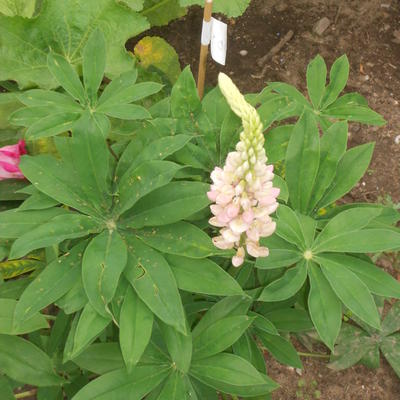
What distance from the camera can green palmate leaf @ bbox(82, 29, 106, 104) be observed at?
160 centimetres

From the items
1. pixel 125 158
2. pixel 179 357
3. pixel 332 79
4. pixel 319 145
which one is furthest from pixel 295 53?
pixel 179 357

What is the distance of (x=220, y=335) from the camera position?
4.82 ft

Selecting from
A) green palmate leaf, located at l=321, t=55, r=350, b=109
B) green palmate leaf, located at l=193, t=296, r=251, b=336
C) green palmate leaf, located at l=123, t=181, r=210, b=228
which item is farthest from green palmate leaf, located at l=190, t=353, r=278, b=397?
green palmate leaf, located at l=321, t=55, r=350, b=109

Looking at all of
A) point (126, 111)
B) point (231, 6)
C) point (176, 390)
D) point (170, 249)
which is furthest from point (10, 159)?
point (231, 6)

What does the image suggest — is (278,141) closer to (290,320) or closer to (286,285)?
(286,285)

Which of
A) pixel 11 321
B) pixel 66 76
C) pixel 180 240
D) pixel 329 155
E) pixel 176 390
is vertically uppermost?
pixel 66 76

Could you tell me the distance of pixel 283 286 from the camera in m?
1.46

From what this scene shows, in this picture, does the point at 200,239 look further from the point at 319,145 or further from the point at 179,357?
the point at 319,145

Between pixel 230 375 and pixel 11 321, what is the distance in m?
0.62

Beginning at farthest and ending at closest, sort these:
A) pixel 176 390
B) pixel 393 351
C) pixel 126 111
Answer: pixel 393 351
pixel 126 111
pixel 176 390

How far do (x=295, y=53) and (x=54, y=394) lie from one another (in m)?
2.14

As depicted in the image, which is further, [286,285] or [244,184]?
[286,285]

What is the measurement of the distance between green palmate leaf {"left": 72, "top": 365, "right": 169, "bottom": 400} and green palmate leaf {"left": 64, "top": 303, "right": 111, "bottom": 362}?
0.42ft

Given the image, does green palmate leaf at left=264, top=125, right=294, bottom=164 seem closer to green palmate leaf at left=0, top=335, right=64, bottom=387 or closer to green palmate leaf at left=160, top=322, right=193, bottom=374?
green palmate leaf at left=160, top=322, right=193, bottom=374
